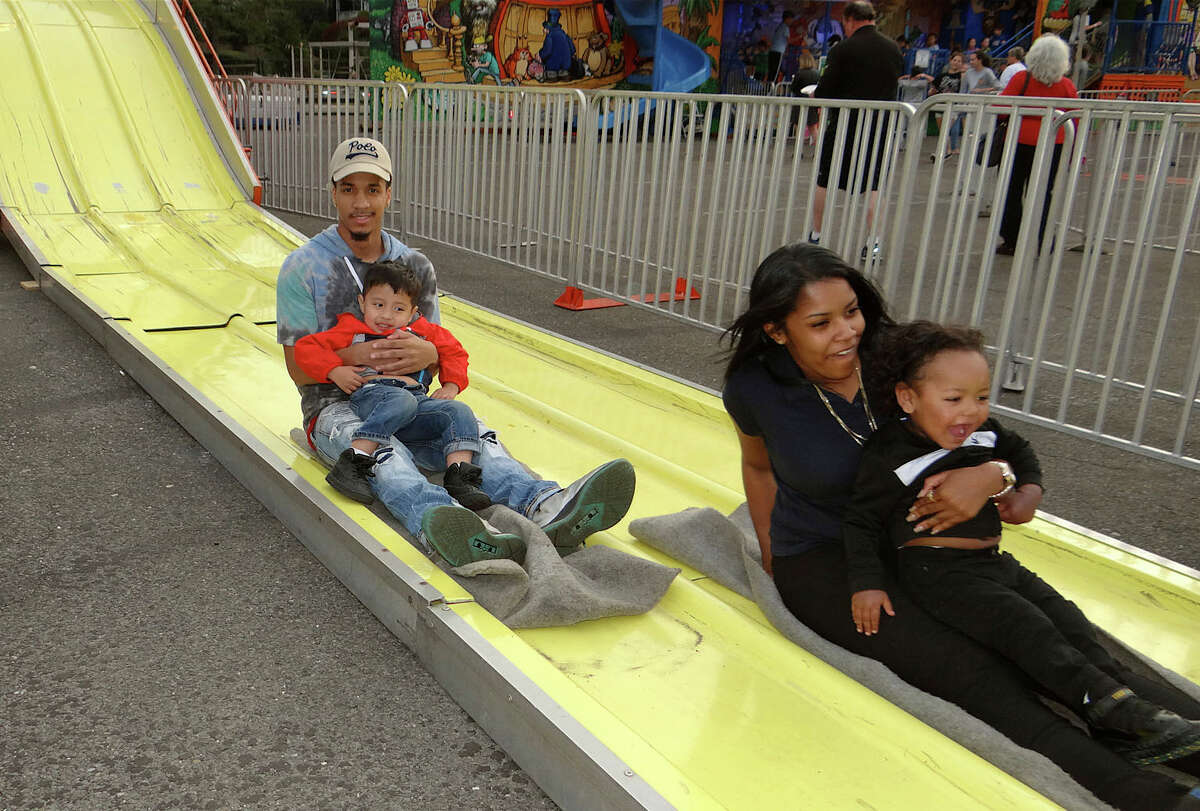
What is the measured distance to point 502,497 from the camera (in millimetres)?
3771

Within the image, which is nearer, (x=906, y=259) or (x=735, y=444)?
(x=735, y=444)

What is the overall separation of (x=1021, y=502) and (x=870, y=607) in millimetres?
499

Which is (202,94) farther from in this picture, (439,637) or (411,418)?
(439,637)

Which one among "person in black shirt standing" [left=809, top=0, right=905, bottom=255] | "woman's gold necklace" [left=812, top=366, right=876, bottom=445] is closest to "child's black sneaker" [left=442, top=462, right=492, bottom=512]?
"woman's gold necklace" [left=812, top=366, right=876, bottom=445]

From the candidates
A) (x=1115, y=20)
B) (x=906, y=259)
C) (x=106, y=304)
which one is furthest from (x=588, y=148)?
(x=1115, y=20)

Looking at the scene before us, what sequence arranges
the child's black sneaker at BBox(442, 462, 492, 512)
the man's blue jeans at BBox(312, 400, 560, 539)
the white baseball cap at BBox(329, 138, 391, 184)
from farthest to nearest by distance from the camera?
the white baseball cap at BBox(329, 138, 391, 184)
the child's black sneaker at BBox(442, 462, 492, 512)
the man's blue jeans at BBox(312, 400, 560, 539)

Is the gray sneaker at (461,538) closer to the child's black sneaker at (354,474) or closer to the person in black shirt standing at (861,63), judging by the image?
the child's black sneaker at (354,474)

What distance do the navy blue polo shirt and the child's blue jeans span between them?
1.22 meters

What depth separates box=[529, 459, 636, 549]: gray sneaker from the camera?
3.36 m

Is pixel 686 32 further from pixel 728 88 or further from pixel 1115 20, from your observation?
pixel 1115 20

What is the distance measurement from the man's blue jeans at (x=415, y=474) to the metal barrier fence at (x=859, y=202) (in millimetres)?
2558

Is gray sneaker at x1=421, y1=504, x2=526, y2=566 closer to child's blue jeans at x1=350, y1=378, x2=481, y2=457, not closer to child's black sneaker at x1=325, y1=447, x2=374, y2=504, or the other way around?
child's black sneaker at x1=325, y1=447, x2=374, y2=504

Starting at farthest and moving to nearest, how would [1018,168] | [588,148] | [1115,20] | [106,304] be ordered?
[1115,20] < [1018,168] < [588,148] < [106,304]

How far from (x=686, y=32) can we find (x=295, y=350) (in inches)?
957
